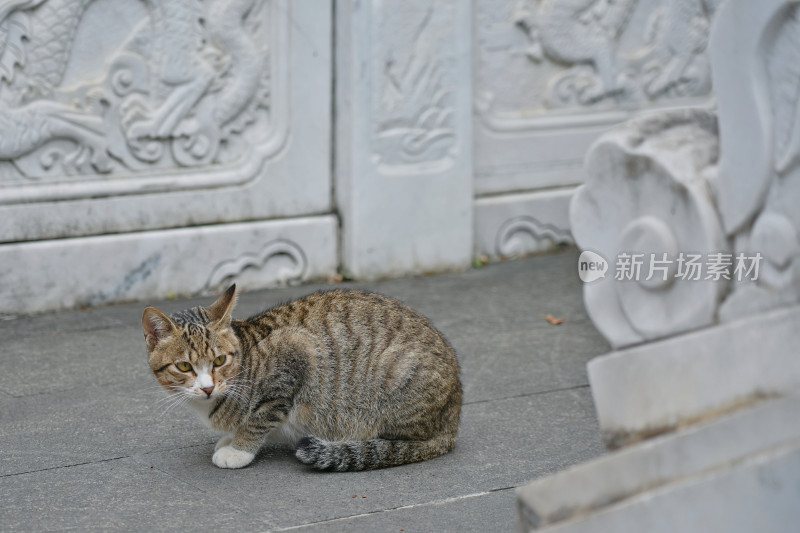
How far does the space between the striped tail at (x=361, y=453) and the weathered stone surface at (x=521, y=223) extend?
335 cm

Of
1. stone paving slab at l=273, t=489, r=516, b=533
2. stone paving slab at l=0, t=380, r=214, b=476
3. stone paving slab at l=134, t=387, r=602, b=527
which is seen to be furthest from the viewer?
stone paving slab at l=0, t=380, r=214, b=476

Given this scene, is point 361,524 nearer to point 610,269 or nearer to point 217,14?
point 610,269

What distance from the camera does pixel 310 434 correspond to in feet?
14.3

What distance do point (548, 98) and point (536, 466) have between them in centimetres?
406

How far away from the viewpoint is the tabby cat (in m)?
4.16

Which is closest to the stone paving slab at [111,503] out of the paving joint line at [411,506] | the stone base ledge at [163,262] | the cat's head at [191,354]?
the paving joint line at [411,506]

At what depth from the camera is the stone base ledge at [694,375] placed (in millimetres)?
2623

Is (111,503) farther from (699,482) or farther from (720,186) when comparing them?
(720,186)

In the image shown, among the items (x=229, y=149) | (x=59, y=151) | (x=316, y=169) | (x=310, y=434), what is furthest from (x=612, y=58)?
(x=310, y=434)

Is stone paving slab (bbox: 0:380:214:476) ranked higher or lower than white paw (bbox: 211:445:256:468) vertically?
lower

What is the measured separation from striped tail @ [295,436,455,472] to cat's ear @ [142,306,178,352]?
71cm

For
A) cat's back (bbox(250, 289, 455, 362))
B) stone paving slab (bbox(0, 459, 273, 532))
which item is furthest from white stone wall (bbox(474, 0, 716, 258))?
stone paving slab (bbox(0, 459, 273, 532))

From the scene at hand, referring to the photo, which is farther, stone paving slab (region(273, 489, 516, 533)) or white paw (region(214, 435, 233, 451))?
white paw (region(214, 435, 233, 451))

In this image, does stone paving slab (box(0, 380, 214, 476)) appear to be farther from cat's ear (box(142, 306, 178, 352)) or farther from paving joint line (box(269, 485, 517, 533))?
paving joint line (box(269, 485, 517, 533))
